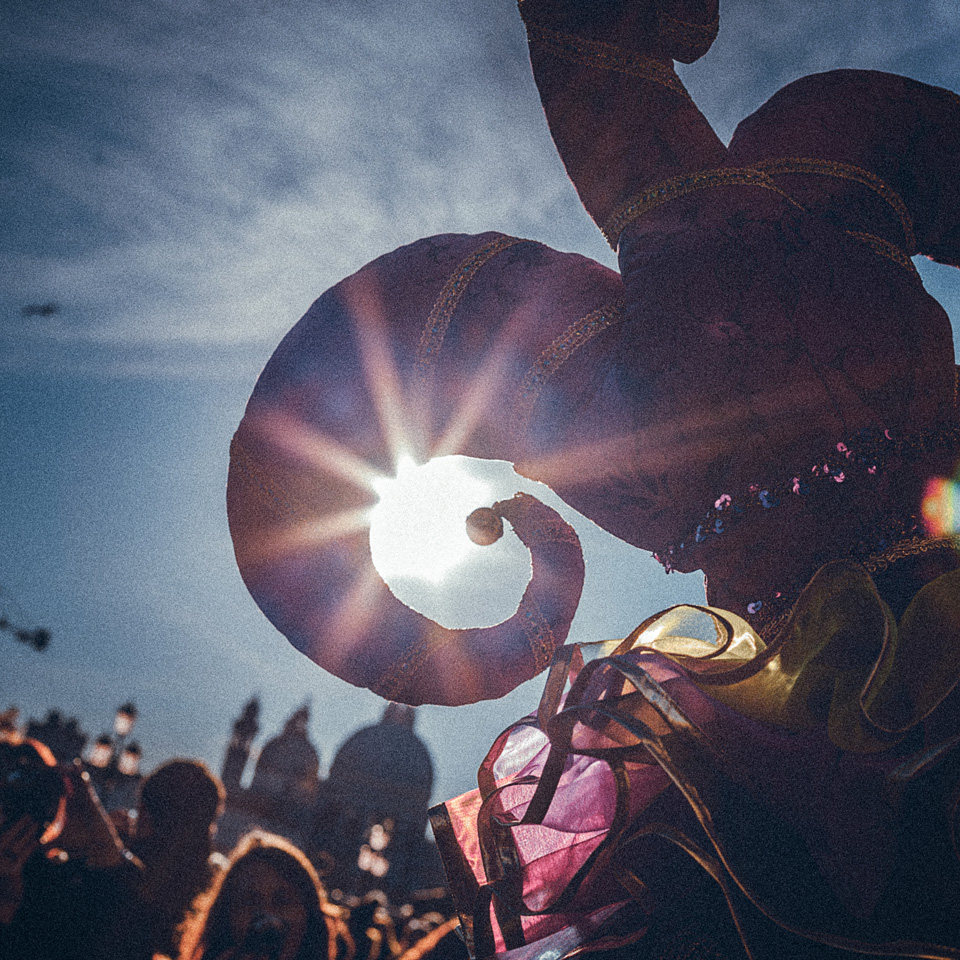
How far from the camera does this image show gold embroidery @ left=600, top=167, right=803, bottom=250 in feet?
4.92

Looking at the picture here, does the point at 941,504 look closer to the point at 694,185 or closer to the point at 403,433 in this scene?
the point at 694,185

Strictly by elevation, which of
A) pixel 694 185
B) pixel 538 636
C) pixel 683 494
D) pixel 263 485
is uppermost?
pixel 694 185

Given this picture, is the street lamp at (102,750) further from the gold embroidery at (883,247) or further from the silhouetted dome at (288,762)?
the silhouetted dome at (288,762)

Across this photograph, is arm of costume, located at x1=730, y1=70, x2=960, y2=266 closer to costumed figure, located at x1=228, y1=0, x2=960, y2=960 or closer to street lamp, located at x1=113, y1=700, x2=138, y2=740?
costumed figure, located at x1=228, y1=0, x2=960, y2=960

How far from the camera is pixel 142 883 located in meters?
3.15

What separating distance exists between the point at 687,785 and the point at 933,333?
1.16 m

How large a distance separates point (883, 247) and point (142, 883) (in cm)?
410

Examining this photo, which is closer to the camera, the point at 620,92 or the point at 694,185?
the point at 694,185

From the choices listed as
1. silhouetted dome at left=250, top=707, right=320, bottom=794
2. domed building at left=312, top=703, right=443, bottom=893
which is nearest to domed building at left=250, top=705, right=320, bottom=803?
silhouetted dome at left=250, top=707, right=320, bottom=794

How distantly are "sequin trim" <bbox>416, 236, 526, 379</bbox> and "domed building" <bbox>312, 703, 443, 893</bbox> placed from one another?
2658 centimetres

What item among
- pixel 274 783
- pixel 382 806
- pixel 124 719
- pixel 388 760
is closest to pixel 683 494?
pixel 124 719

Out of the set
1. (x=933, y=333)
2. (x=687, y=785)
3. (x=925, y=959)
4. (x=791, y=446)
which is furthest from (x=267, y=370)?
(x=925, y=959)

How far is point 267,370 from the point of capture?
1.89 metres

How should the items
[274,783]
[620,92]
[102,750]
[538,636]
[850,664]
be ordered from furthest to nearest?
[274,783] < [102,750] < [538,636] < [620,92] < [850,664]
